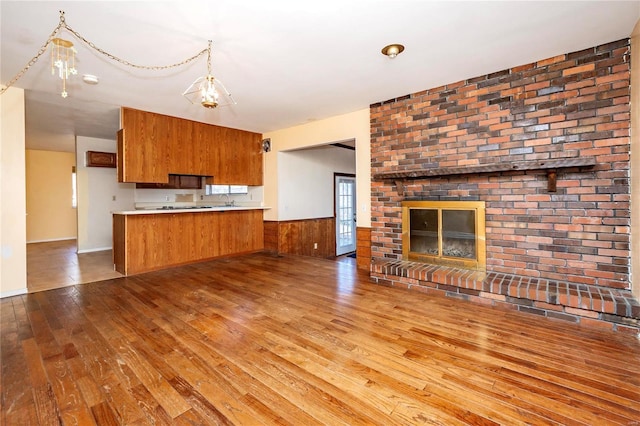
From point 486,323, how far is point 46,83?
5.35m

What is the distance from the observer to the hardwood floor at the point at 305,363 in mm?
1503

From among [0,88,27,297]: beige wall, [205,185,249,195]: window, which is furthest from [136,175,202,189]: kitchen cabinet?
[0,88,27,297]: beige wall

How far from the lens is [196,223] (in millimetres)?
5082

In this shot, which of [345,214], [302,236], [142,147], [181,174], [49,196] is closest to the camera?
[142,147]

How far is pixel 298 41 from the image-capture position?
8.37 feet

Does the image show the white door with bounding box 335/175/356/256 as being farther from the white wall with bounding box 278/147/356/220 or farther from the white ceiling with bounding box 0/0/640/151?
the white ceiling with bounding box 0/0/640/151

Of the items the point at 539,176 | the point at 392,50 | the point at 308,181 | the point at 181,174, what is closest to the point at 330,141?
the point at 308,181

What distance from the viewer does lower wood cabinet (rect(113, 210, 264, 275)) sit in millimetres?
4336

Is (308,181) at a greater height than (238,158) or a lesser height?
lesser

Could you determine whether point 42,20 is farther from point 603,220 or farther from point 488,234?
point 603,220

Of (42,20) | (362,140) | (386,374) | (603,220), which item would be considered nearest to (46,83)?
(42,20)

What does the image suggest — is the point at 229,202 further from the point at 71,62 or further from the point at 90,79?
the point at 71,62

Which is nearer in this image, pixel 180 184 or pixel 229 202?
pixel 180 184

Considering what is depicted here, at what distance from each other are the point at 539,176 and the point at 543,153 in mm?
240
